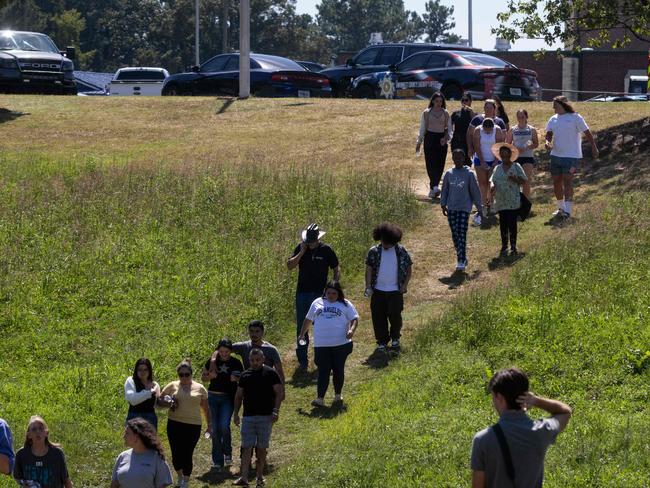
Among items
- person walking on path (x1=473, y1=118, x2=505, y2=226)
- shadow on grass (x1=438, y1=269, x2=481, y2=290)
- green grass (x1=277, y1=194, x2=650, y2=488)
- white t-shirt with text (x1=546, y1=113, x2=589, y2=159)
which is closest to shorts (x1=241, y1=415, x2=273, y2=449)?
green grass (x1=277, y1=194, x2=650, y2=488)

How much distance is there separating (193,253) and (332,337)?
6048 millimetres

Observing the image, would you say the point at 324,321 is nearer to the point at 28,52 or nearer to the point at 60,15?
the point at 28,52

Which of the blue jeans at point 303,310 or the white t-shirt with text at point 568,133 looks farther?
the white t-shirt with text at point 568,133

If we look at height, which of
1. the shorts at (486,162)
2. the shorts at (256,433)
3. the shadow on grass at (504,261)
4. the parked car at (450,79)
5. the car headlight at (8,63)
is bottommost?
the shorts at (256,433)

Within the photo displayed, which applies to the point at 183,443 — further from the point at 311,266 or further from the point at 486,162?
the point at 486,162

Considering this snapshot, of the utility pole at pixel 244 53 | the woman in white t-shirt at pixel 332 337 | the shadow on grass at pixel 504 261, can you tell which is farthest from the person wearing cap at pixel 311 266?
the utility pole at pixel 244 53

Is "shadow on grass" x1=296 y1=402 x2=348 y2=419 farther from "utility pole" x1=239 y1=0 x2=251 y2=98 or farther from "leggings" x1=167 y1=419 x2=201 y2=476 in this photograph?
"utility pole" x1=239 y1=0 x2=251 y2=98

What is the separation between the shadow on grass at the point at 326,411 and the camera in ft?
40.2

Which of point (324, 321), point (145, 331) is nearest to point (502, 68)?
point (145, 331)

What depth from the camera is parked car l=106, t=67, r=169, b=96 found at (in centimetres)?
4356

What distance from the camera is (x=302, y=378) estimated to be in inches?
539

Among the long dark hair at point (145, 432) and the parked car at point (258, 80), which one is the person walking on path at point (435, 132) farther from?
the parked car at point (258, 80)

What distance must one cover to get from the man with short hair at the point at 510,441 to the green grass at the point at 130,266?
5.32 metres

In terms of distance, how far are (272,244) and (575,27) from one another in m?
8.53
